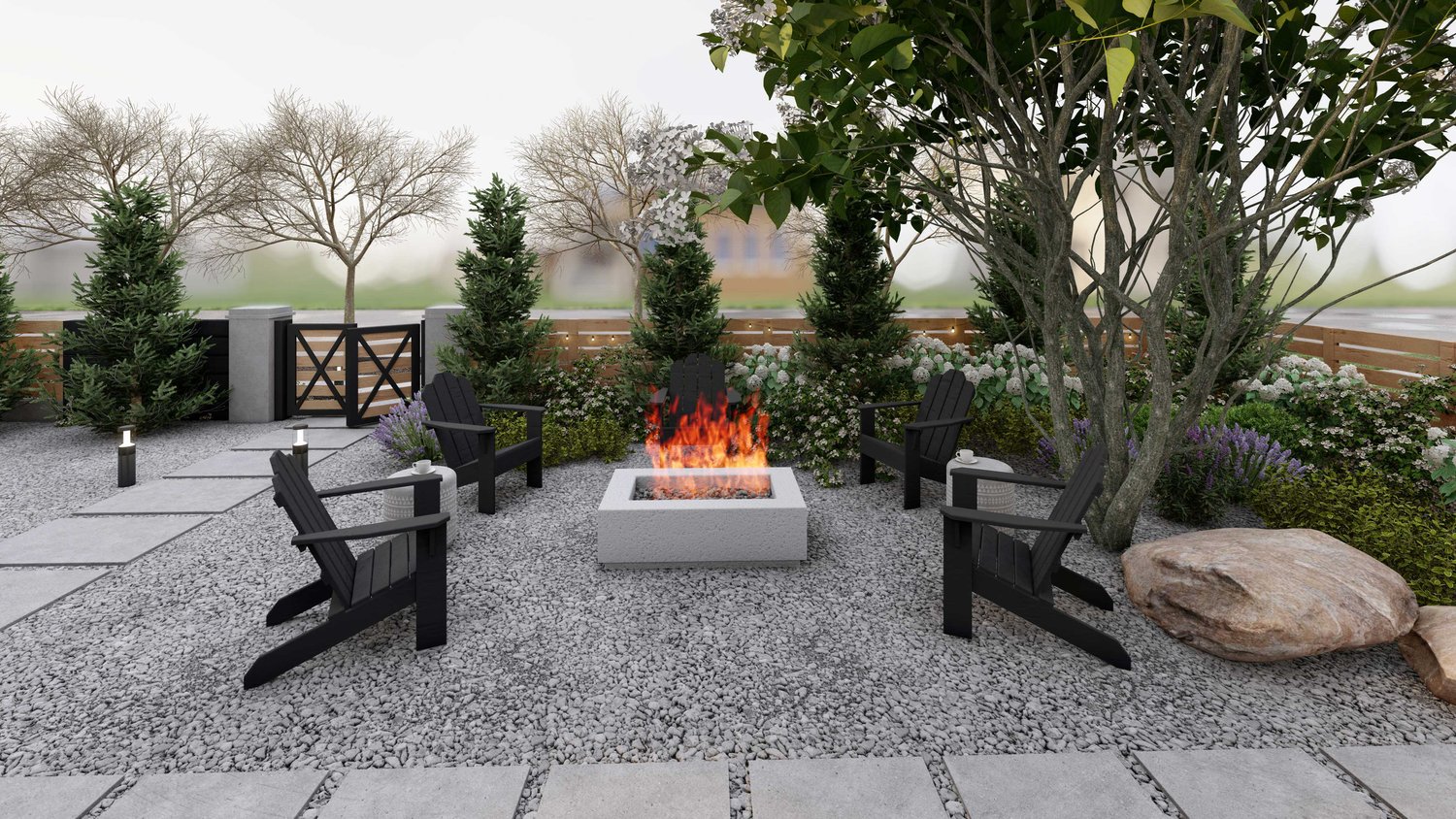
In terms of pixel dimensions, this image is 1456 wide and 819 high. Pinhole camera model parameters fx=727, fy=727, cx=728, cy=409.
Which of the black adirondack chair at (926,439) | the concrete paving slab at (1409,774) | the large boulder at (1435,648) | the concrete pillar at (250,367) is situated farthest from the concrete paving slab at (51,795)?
the concrete pillar at (250,367)

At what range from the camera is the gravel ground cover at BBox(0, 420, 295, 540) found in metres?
4.95

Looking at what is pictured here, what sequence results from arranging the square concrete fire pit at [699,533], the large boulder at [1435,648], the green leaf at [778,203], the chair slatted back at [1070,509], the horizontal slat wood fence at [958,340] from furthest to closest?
the horizontal slat wood fence at [958,340], the square concrete fire pit at [699,533], the chair slatted back at [1070,509], the large boulder at [1435,648], the green leaf at [778,203]

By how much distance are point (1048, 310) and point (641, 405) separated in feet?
14.4

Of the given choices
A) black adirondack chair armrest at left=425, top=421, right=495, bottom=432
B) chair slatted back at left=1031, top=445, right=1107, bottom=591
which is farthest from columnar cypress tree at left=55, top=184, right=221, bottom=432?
chair slatted back at left=1031, top=445, right=1107, bottom=591

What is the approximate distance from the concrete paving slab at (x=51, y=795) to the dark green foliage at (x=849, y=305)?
612 centimetres

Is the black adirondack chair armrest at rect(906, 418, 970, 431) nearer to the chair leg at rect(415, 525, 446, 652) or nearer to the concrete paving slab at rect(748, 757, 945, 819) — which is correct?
the concrete paving slab at rect(748, 757, 945, 819)

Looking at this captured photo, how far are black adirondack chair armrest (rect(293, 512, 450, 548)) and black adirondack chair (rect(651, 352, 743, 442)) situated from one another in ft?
12.0

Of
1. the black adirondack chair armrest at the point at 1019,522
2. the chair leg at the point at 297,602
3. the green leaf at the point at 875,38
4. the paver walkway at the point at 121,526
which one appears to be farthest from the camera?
the paver walkway at the point at 121,526

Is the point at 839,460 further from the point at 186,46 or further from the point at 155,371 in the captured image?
the point at 186,46

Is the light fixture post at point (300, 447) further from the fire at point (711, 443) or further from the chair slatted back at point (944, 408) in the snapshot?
the chair slatted back at point (944, 408)

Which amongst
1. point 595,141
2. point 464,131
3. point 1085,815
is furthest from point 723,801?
point 464,131

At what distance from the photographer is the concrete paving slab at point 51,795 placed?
2000 mm

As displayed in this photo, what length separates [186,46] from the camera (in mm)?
21203

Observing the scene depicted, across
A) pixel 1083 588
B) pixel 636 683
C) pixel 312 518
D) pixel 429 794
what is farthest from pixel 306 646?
pixel 1083 588
